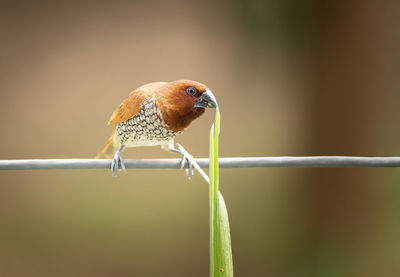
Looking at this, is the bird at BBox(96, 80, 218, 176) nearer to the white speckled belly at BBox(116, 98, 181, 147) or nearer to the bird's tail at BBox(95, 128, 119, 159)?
the white speckled belly at BBox(116, 98, 181, 147)

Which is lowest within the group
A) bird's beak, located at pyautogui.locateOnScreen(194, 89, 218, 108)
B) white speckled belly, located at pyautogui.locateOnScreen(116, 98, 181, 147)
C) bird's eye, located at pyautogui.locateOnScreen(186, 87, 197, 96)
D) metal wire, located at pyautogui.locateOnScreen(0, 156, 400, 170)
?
metal wire, located at pyautogui.locateOnScreen(0, 156, 400, 170)

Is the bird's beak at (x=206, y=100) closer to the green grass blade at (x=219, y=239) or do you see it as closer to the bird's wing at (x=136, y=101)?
the bird's wing at (x=136, y=101)

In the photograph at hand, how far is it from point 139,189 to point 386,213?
2.82 feet

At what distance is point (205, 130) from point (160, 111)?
0.49 meters

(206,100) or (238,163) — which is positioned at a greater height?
(206,100)

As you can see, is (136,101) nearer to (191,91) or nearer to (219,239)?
(191,91)

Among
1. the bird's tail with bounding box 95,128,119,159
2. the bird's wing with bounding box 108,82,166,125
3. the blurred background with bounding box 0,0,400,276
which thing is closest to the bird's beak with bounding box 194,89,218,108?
the bird's wing with bounding box 108,82,166,125

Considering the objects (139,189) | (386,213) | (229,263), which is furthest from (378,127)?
(229,263)

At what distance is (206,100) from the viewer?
0.72 m

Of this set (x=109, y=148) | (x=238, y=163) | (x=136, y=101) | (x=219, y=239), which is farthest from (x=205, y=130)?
(x=219, y=239)

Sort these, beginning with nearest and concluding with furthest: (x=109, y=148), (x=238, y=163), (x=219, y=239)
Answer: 1. (x=219, y=239)
2. (x=238, y=163)
3. (x=109, y=148)

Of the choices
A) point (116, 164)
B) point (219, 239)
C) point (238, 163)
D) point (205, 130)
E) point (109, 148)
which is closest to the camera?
point (219, 239)

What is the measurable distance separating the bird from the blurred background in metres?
0.39

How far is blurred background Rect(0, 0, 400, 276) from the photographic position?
1.14 metres
